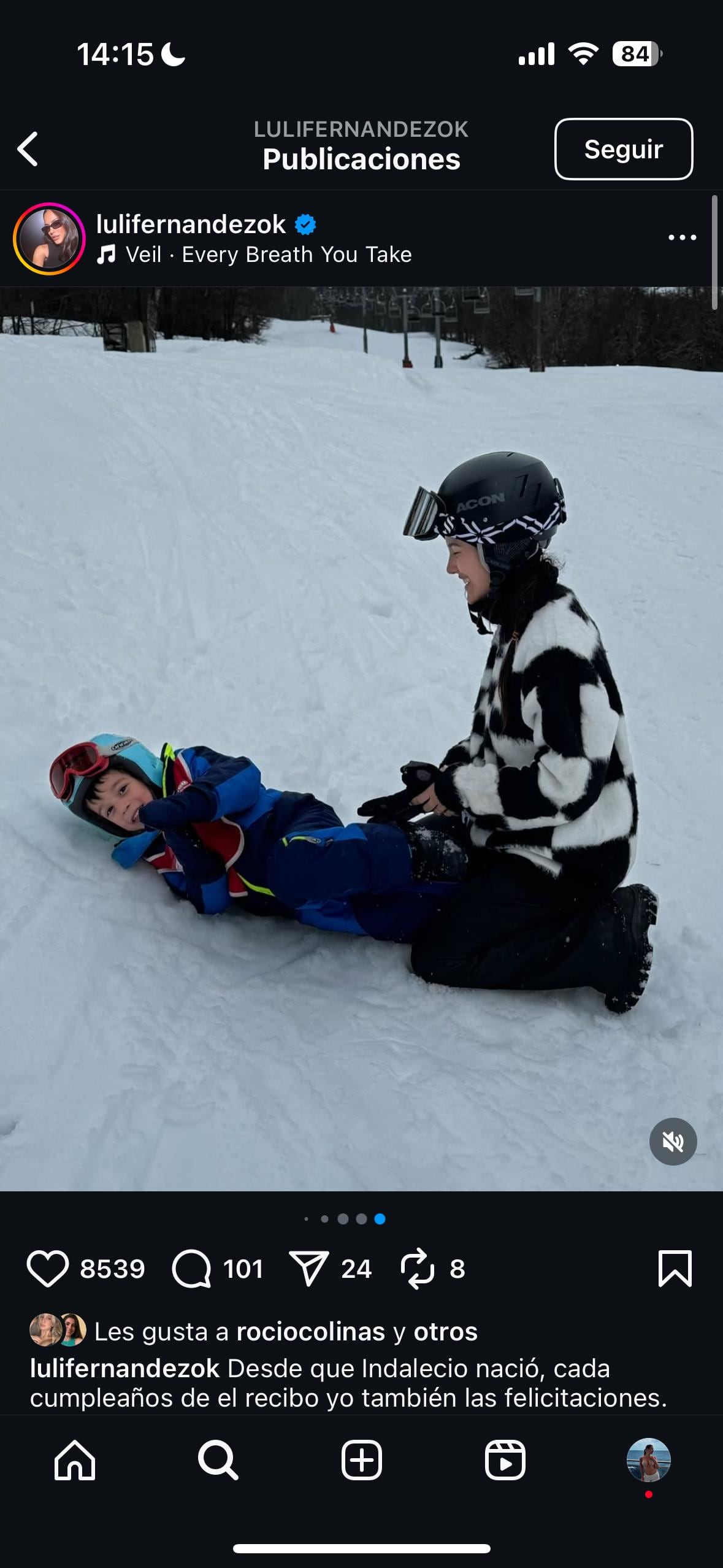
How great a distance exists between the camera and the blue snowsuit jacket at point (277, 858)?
309 centimetres

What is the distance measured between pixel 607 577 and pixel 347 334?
2984cm

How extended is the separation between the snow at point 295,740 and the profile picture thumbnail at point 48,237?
1.66m

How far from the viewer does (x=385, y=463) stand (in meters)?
9.32

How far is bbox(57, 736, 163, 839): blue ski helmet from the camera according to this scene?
3.45m

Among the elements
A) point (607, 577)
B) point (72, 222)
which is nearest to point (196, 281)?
point (72, 222)

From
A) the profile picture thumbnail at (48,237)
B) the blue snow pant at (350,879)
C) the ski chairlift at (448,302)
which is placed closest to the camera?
the profile picture thumbnail at (48,237)

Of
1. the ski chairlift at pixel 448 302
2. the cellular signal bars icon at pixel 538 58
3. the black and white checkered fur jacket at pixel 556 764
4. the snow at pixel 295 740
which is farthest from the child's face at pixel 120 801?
the ski chairlift at pixel 448 302

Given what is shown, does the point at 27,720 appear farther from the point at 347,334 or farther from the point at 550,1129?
the point at 347,334

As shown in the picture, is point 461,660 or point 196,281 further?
point 461,660
